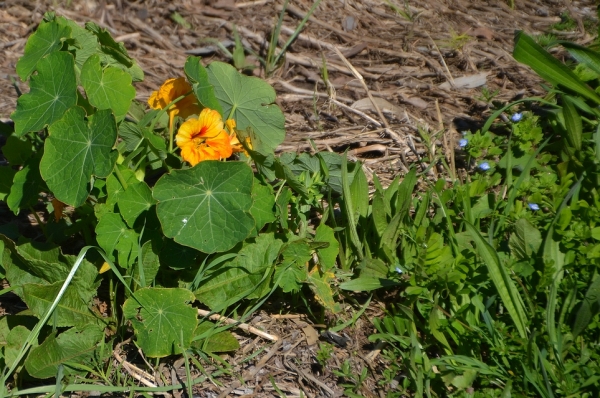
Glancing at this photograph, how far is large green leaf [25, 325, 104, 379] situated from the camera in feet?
6.64

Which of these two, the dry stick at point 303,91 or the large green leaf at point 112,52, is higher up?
the large green leaf at point 112,52

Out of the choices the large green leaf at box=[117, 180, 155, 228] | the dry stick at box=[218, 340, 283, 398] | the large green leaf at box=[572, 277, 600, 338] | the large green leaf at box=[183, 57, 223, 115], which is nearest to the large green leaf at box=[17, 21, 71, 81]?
the large green leaf at box=[183, 57, 223, 115]

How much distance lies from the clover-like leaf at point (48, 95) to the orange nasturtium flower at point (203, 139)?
1.20 ft

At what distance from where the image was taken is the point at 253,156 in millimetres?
2209

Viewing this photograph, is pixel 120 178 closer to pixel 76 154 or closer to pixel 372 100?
pixel 76 154

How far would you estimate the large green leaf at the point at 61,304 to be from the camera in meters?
2.10

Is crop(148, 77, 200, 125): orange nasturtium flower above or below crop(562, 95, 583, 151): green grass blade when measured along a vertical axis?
above

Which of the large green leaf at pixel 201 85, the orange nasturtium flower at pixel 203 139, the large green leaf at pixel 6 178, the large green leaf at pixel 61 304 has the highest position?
the large green leaf at pixel 201 85

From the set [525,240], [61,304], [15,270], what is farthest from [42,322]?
[525,240]

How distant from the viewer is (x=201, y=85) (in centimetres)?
226

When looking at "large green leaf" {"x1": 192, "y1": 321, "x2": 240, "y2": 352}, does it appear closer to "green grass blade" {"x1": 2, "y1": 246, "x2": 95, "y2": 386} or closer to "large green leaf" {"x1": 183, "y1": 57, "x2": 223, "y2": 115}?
"green grass blade" {"x1": 2, "y1": 246, "x2": 95, "y2": 386}

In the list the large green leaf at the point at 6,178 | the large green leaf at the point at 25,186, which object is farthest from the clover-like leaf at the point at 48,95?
the large green leaf at the point at 6,178

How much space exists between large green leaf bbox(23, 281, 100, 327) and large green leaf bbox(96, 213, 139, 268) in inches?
7.7

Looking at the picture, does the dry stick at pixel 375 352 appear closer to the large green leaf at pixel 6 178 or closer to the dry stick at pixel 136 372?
the dry stick at pixel 136 372
